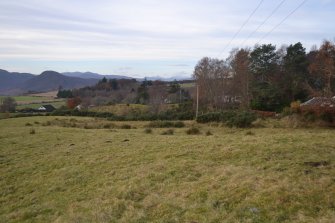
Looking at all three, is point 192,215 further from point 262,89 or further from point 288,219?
point 262,89

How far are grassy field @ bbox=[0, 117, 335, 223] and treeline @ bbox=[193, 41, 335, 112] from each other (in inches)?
1424

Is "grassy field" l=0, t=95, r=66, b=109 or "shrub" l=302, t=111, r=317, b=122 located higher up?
"shrub" l=302, t=111, r=317, b=122

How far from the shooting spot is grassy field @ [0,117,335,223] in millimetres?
7031

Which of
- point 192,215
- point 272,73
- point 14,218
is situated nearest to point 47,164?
point 14,218

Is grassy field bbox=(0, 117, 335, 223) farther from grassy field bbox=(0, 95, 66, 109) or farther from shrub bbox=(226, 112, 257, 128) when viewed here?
grassy field bbox=(0, 95, 66, 109)

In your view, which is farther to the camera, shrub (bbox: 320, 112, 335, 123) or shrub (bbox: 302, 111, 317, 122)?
shrub (bbox: 302, 111, 317, 122)

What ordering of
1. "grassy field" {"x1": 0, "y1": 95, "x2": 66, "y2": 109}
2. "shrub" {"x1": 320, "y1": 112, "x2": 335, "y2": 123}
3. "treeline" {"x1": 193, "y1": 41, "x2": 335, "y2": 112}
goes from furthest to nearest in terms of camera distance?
"grassy field" {"x1": 0, "y1": 95, "x2": 66, "y2": 109}, "treeline" {"x1": 193, "y1": 41, "x2": 335, "y2": 112}, "shrub" {"x1": 320, "y1": 112, "x2": 335, "y2": 123}

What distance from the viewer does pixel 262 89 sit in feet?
170

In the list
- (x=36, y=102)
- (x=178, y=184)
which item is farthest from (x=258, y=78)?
(x=36, y=102)

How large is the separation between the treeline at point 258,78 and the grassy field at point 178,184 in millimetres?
36170

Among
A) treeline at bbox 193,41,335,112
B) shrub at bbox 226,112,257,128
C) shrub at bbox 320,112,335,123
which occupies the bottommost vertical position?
shrub at bbox 226,112,257,128

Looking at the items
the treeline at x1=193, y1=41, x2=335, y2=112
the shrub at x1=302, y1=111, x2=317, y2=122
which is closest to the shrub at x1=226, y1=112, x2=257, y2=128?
the shrub at x1=302, y1=111, x2=317, y2=122

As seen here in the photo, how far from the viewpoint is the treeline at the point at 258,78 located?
165ft

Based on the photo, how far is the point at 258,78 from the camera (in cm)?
5919
